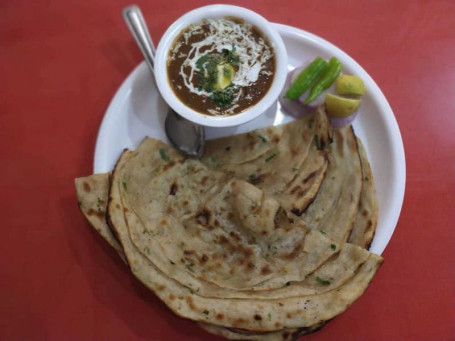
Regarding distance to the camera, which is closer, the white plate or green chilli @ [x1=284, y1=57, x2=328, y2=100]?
the white plate

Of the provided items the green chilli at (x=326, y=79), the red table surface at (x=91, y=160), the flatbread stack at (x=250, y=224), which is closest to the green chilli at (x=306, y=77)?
the green chilli at (x=326, y=79)

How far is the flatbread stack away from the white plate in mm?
111

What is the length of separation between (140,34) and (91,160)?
3.13ft

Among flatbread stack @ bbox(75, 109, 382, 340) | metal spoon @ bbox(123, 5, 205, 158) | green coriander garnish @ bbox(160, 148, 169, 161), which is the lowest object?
flatbread stack @ bbox(75, 109, 382, 340)

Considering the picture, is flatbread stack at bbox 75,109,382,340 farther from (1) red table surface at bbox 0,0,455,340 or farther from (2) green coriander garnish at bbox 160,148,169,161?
(1) red table surface at bbox 0,0,455,340

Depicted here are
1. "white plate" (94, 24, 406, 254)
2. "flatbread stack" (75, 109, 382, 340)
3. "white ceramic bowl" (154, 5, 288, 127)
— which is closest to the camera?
"flatbread stack" (75, 109, 382, 340)

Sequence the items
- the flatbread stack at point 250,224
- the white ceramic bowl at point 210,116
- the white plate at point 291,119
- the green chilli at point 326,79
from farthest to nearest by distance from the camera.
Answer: the green chilli at point 326,79
the white plate at point 291,119
the white ceramic bowl at point 210,116
the flatbread stack at point 250,224

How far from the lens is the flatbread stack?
2.26 meters

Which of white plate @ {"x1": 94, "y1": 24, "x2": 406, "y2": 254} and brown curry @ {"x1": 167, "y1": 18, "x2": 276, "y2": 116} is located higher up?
brown curry @ {"x1": 167, "y1": 18, "x2": 276, "y2": 116}

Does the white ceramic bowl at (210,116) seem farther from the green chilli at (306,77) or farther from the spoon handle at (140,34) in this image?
the green chilli at (306,77)

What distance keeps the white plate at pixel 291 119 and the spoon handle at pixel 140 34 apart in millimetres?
108

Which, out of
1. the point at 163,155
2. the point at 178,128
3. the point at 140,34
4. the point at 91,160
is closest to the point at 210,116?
the point at 178,128

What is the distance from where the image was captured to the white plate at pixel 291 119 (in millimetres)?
2615

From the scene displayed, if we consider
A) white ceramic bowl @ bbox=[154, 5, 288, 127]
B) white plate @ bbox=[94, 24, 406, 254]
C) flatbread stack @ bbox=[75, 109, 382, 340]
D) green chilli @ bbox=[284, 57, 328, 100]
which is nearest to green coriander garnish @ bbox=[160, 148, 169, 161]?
flatbread stack @ bbox=[75, 109, 382, 340]
